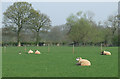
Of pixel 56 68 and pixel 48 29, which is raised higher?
pixel 48 29

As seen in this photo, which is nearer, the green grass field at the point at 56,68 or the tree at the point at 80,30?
the green grass field at the point at 56,68

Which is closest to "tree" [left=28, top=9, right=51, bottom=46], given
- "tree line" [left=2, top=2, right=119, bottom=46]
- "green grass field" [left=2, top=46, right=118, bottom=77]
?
"tree line" [left=2, top=2, right=119, bottom=46]

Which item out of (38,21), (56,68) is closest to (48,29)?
(38,21)

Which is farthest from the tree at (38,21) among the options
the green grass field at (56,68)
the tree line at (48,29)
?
the green grass field at (56,68)

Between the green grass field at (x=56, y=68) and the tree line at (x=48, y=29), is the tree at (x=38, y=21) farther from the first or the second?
the green grass field at (x=56, y=68)

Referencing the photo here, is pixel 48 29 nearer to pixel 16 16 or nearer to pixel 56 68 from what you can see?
pixel 16 16

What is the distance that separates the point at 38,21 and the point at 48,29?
431 centimetres

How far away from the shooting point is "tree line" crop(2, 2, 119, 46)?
6688cm

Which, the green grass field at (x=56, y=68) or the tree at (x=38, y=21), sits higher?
the tree at (x=38, y=21)

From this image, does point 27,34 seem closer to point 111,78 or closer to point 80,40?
point 80,40

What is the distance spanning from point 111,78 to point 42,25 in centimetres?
6264

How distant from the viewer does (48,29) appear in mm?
72375

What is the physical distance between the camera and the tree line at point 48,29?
66875 mm

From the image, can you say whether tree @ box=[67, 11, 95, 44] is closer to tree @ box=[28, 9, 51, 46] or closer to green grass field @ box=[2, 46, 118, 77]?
tree @ box=[28, 9, 51, 46]
